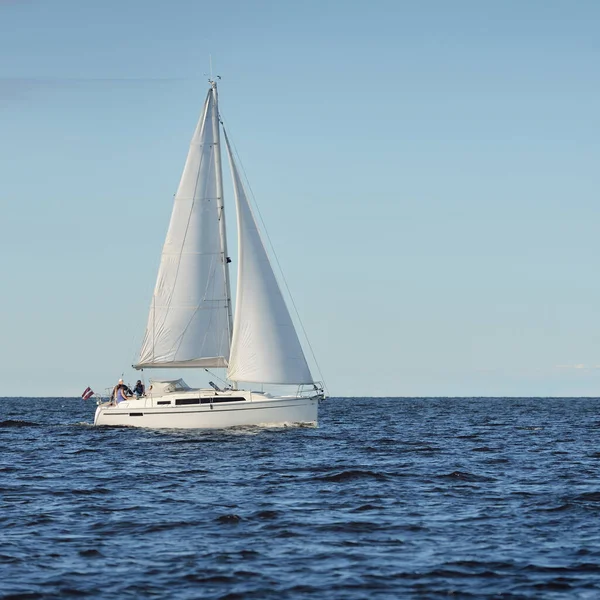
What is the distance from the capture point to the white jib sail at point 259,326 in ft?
163

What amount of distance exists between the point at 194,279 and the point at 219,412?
24.4ft

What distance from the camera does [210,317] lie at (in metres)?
51.8

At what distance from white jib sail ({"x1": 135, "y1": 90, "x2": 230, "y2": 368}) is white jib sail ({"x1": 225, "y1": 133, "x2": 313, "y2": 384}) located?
1.55m

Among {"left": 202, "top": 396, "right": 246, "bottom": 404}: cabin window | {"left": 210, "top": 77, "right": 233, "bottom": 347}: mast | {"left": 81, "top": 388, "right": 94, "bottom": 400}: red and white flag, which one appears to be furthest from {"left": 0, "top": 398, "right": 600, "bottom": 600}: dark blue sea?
{"left": 81, "top": 388, "right": 94, "bottom": 400}: red and white flag

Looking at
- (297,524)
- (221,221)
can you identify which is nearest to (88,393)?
(221,221)

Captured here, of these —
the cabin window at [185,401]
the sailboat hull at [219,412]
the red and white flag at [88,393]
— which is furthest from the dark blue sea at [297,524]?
the red and white flag at [88,393]

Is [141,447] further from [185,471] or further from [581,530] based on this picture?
[581,530]

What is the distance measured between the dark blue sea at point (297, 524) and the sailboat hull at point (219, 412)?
26.5 feet

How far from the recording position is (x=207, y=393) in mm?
49688

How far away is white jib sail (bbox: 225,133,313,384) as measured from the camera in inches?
1955

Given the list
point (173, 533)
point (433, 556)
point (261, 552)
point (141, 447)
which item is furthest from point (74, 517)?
point (141, 447)

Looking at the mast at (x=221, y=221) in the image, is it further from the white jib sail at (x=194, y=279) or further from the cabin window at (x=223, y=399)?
the cabin window at (x=223, y=399)

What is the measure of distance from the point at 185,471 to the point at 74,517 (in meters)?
9.51

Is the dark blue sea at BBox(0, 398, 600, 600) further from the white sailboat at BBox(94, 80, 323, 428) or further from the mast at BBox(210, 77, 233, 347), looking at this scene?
the mast at BBox(210, 77, 233, 347)
